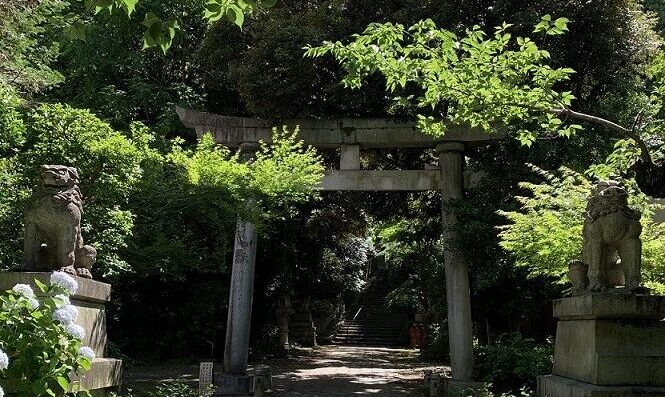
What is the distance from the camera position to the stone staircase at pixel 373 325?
95.6 feet

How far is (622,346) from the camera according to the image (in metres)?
5.59

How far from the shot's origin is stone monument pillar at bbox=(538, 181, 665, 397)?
551 centimetres

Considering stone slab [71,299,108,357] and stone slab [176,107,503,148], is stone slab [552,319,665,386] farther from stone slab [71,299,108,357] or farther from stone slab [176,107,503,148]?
stone slab [176,107,503,148]

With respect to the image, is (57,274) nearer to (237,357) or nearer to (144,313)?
(237,357)

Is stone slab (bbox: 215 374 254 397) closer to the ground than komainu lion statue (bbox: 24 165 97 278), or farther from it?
closer to the ground

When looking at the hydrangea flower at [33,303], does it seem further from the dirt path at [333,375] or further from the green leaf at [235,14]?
the dirt path at [333,375]

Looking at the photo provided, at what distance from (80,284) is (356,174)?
707 cm

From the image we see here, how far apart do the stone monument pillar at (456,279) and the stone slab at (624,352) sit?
6.24m

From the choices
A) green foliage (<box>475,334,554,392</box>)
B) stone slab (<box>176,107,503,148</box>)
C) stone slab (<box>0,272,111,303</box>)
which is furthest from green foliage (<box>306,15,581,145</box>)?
stone slab (<box>176,107,503,148</box>)

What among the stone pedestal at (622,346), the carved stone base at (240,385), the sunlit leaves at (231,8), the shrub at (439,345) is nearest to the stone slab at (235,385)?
the carved stone base at (240,385)

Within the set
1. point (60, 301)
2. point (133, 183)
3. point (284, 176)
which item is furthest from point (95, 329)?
point (284, 176)

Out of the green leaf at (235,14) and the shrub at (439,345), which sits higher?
the green leaf at (235,14)

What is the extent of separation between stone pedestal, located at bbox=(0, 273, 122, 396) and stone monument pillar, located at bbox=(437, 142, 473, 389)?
674 cm

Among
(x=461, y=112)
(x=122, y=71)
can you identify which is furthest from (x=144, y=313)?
(x=461, y=112)
